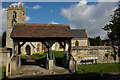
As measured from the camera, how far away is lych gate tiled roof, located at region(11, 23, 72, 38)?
1614 cm

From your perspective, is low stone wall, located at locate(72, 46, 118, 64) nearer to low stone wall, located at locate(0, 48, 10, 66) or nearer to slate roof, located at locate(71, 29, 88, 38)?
low stone wall, located at locate(0, 48, 10, 66)

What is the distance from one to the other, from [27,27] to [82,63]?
864cm

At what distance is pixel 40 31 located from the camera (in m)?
17.0

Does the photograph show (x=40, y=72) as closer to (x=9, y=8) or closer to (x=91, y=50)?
(x=91, y=50)

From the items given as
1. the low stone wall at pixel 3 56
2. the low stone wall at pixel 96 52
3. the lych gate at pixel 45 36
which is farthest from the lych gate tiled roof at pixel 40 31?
the low stone wall at pixel 96 52

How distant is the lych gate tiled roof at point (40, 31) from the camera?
16141 millimetres

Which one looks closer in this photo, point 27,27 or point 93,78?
point 93,78

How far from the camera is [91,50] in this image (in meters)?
21.8

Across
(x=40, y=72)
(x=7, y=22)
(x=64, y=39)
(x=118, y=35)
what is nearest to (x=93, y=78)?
(x=40, y=72)

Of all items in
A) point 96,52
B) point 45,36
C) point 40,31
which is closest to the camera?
point 45,36

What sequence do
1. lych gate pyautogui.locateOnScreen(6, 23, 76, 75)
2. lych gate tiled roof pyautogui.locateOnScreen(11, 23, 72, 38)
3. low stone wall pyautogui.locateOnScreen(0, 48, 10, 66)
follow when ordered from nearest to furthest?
lych gate pyautogui.locateOnScreen(6, 23, 76, 75), lych gate tiled roof pyautogui.locateOnScreen(11, 23, 72, 38), low stone wall pyautogui.locateOnScreen(0, 48, 10, 66)

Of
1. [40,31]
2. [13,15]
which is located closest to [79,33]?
[13,15]

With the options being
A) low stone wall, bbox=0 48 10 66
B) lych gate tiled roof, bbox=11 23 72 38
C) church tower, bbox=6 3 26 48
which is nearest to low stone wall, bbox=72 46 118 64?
lych gate tiled roof, bbox=11 23 72 38

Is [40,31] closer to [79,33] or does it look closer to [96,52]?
[96,52]
